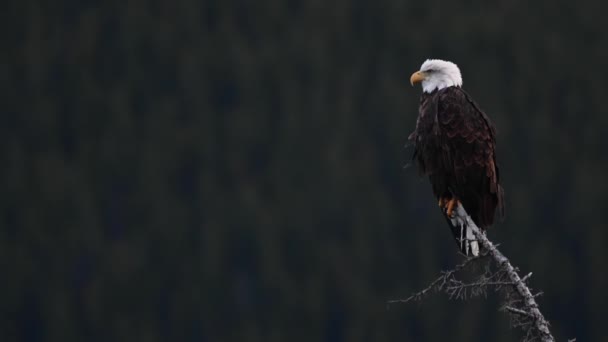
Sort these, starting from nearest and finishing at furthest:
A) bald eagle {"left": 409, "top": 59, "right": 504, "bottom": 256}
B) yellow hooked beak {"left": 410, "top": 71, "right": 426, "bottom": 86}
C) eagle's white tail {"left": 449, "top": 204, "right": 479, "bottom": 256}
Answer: eagle's white tail {"left": 449, "top": 204, "right": 479, "bottom": 256}, bald eagle {"left": 409, "top": 59, "right": 504, "bottom": 256}, yellow hooked beak {"left": 410, "top": 71, "right": 426, "bottom": 86}

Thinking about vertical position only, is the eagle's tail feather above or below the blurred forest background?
below

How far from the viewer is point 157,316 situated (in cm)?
5578

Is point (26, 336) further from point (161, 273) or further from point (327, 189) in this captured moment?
point (327, 189)

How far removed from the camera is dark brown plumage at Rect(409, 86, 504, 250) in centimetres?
725

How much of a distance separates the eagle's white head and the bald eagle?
0.29 m

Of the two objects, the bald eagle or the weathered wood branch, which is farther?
the bald eagle

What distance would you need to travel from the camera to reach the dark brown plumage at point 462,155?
23.8 feet

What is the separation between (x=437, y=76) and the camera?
25.6ft

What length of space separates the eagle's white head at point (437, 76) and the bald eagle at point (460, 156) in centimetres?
29

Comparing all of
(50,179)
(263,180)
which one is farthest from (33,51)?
(263,180)

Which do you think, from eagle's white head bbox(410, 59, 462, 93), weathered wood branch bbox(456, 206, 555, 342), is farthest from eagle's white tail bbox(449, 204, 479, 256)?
weathered wood branch bbox(456, 206, 555, 342)

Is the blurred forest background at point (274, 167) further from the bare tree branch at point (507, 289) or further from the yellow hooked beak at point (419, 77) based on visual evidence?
the bare tree branch at point (507, 289)

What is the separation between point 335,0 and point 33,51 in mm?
18118

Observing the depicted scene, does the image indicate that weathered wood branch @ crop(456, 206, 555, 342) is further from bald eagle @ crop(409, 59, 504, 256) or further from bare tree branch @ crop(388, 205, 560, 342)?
bald eagle @ crop(409, 59, 504, 256)
